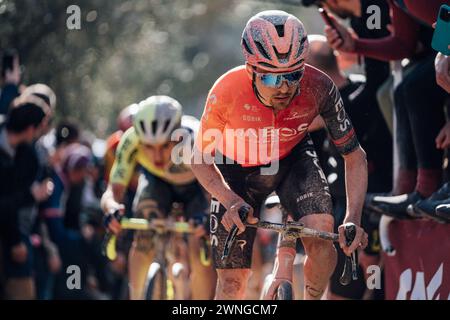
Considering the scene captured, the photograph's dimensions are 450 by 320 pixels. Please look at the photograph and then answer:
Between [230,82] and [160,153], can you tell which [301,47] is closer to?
[230,82]

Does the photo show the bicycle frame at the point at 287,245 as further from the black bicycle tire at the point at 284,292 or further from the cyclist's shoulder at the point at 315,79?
the cyclist's shoulder at the point at 315,79

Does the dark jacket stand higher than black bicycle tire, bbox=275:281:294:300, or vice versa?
the dark jacket

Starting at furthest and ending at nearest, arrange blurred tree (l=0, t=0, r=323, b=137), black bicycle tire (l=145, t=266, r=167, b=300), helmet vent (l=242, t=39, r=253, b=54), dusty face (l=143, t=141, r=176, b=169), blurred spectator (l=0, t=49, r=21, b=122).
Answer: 1. blurred tree (l=0, t=0, r=323, b=137)
2. blurred spectator (l=0, t=49, r=21, b=122)
3. dusty face (l=143, t=141, r=176, b=169)
4. black bicycle tire (l=145, t=266, r=167, b=300)
5. helmet vent (l=242, t=39, r=253, b=54)

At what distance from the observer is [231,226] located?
7.36m

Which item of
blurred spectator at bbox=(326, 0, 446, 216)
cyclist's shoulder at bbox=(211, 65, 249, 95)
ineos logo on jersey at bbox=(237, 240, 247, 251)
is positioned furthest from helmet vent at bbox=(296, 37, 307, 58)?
ineos logo on jersey at bbox=(237, 240, 247, 251)

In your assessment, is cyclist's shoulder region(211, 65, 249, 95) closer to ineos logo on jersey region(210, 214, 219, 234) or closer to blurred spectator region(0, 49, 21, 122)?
ineos logo on jersey region(210, 214, 219, 234)

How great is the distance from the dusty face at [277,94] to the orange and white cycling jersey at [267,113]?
0.14m

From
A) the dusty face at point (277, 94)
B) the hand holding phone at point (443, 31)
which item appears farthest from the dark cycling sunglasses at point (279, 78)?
the hand holding phone at point (443, 31)

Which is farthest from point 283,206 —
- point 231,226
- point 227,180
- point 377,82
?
point 377,82

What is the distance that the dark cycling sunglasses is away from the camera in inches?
293

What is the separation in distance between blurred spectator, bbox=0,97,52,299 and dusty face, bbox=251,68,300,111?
4.46 meters

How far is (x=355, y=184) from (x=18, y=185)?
4.94 meters
